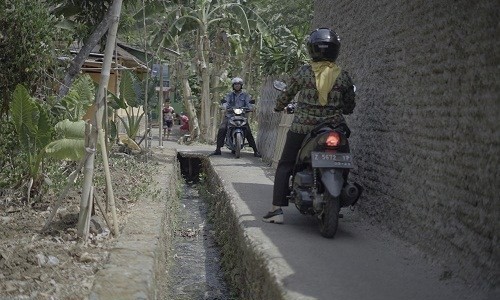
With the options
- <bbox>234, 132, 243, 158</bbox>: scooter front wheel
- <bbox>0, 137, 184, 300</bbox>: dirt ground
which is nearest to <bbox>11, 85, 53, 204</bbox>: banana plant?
<bbox>0, 137, 184, 300</bbox>: dirt ground

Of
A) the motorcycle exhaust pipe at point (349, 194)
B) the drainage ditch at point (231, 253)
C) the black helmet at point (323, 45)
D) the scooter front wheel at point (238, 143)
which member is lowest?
the drainage ditch at point (231, 253)

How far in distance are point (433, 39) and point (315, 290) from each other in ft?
7.27

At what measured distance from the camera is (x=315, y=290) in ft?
13.1

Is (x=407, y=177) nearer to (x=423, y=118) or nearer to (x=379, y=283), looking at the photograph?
(x=423, y=118)

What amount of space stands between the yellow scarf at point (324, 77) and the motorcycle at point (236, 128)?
24.7ft

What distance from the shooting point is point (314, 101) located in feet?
19.5

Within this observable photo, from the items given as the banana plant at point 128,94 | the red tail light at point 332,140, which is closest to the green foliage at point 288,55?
the banana plant at point 128,94

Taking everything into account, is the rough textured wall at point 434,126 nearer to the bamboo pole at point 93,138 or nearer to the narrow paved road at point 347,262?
the narrow paved road at point 347,262

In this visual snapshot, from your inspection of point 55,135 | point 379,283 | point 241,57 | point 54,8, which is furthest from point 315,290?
point 241,57

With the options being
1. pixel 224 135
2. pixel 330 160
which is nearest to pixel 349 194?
pixel 330 160

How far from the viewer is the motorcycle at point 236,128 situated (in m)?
13.5

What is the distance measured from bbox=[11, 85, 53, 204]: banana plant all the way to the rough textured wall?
3.15 m

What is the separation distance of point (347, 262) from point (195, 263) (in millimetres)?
2774

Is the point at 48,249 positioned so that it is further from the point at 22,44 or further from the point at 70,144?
the point at 22,44
